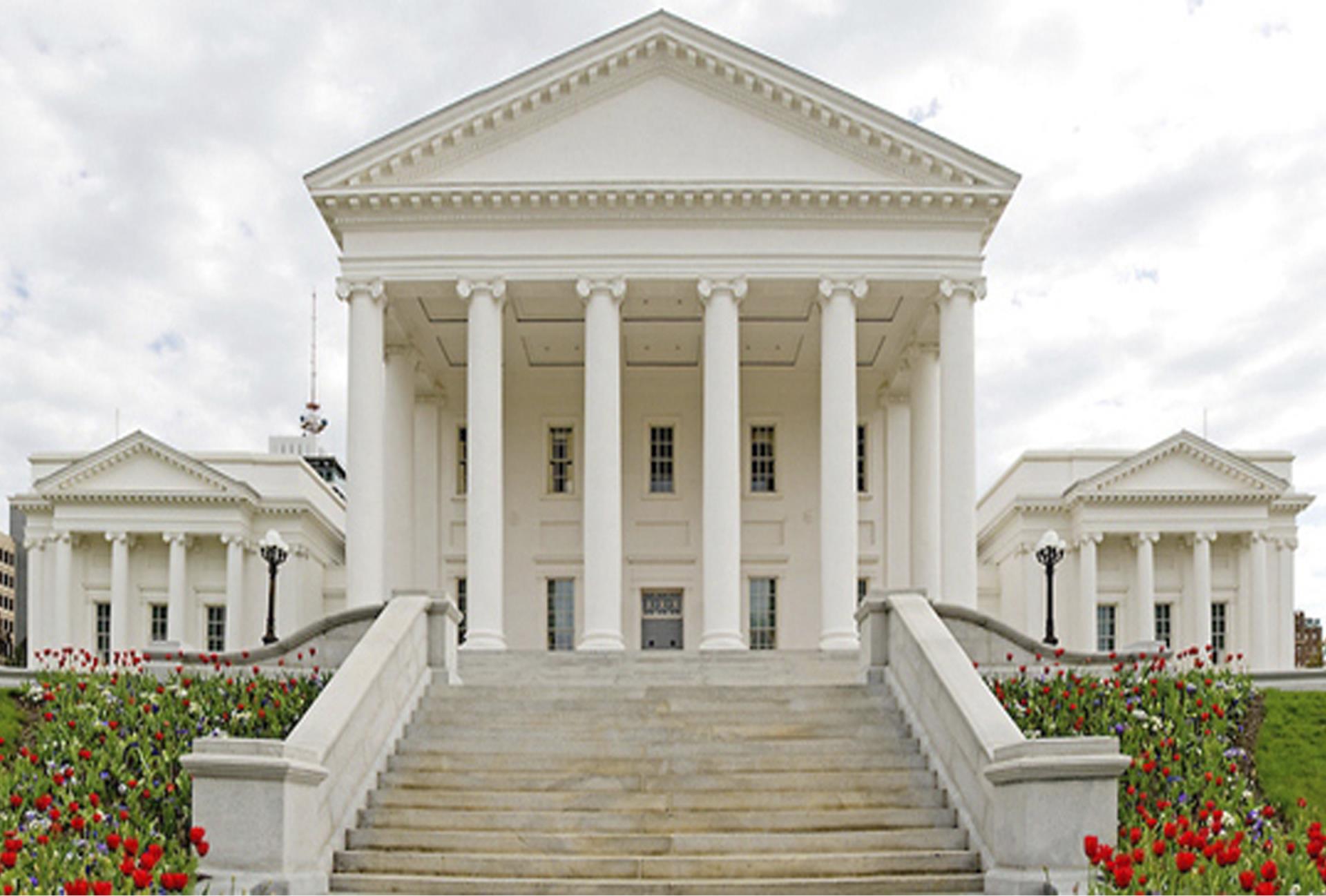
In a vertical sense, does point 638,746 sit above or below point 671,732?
below

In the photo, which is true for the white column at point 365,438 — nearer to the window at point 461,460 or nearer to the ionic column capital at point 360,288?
the ionic column capital at point 360,288

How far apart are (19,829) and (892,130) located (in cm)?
2691

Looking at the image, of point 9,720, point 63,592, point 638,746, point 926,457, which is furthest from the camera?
point 63,592

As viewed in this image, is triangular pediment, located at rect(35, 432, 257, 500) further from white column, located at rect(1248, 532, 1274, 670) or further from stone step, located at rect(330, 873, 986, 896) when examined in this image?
stone step, located at rect(330, 873, 986, 896)

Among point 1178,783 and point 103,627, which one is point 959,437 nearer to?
point 1178,783

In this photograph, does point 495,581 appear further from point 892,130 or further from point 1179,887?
point 1179,887

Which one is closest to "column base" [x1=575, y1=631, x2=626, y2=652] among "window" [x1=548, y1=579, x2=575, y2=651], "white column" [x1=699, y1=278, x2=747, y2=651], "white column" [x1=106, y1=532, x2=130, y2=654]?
"white column" [x1=699, y1=278, x2=747, y2=651]

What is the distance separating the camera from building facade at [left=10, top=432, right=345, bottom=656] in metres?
55.8

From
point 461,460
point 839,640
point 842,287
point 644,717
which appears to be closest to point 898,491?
point 842,287

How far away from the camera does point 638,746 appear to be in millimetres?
18688

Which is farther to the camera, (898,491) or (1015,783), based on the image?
(898,491)

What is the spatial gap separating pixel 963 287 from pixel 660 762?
21.4 m

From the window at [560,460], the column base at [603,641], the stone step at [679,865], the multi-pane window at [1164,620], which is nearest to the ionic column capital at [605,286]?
the column base at [603,641]

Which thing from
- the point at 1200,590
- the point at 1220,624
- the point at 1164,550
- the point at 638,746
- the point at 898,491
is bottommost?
the point at 638,746
